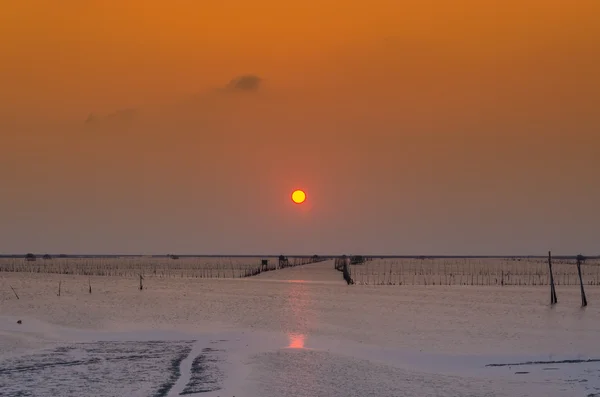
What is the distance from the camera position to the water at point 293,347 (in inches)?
742

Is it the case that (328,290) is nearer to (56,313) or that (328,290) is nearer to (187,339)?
(56,313)

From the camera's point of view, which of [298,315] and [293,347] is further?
[298,315]

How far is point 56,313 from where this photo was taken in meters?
39.8

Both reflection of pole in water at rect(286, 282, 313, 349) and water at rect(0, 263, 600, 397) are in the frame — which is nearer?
water at rect(0, 263, 600, 397)

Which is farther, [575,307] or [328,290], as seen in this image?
[328,290]

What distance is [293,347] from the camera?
26.2 m

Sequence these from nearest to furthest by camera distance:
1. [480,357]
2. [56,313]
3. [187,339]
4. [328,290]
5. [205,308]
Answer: [480,357], [187,339], [56,313], [205,308], [328,290]

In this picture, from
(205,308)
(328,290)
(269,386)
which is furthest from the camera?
(328,290)

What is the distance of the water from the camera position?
742 inches

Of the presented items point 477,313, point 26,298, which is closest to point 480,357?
point 477,313

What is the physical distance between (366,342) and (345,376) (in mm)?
8687

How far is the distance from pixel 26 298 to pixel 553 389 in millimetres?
40972

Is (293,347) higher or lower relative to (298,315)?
lower

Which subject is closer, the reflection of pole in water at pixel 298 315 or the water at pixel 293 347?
the water at pixel 293 347
